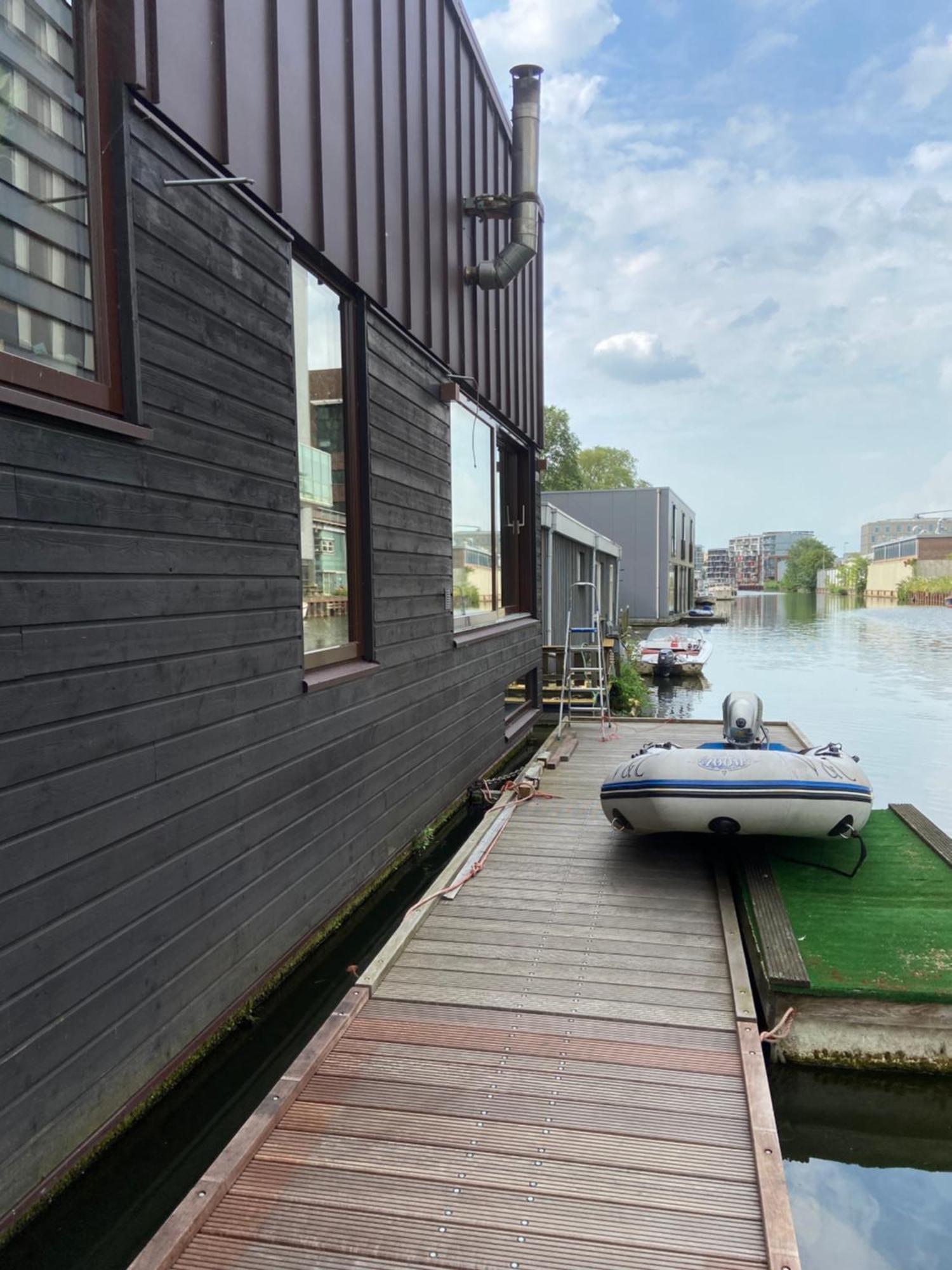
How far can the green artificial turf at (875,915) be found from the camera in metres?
3.22

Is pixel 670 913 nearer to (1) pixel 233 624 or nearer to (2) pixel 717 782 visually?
(2) pixel 717 782

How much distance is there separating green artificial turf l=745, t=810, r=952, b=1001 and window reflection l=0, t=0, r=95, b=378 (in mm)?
3418

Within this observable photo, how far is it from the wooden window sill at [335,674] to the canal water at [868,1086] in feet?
8.44

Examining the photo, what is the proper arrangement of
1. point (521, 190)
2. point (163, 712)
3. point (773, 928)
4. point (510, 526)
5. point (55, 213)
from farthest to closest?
point (510, 526) < point (521, 190) < point (773, 928) < point (163, 712) < point (55, 213)

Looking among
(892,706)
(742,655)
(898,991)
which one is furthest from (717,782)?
(742,655)

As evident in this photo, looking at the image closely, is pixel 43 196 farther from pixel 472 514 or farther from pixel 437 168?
pixel 472 514

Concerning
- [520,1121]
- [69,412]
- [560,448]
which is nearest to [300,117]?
[69,412]

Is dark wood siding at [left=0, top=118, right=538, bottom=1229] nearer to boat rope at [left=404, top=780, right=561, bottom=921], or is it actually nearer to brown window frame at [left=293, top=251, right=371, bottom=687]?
brown window frame at [left=293, top=251, right=371, bottom=687]

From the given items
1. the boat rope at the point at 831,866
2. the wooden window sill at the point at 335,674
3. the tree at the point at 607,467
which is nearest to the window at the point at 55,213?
the wooden window sill at the point at 335,674

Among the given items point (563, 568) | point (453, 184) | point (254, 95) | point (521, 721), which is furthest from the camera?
point (563, 568)

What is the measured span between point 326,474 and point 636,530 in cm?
3387

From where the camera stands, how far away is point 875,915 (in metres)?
3.89

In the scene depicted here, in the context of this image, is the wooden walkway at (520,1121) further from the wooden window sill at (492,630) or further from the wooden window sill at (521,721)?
the wooden window sill at (521,721)

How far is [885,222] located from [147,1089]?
70.6 metres
